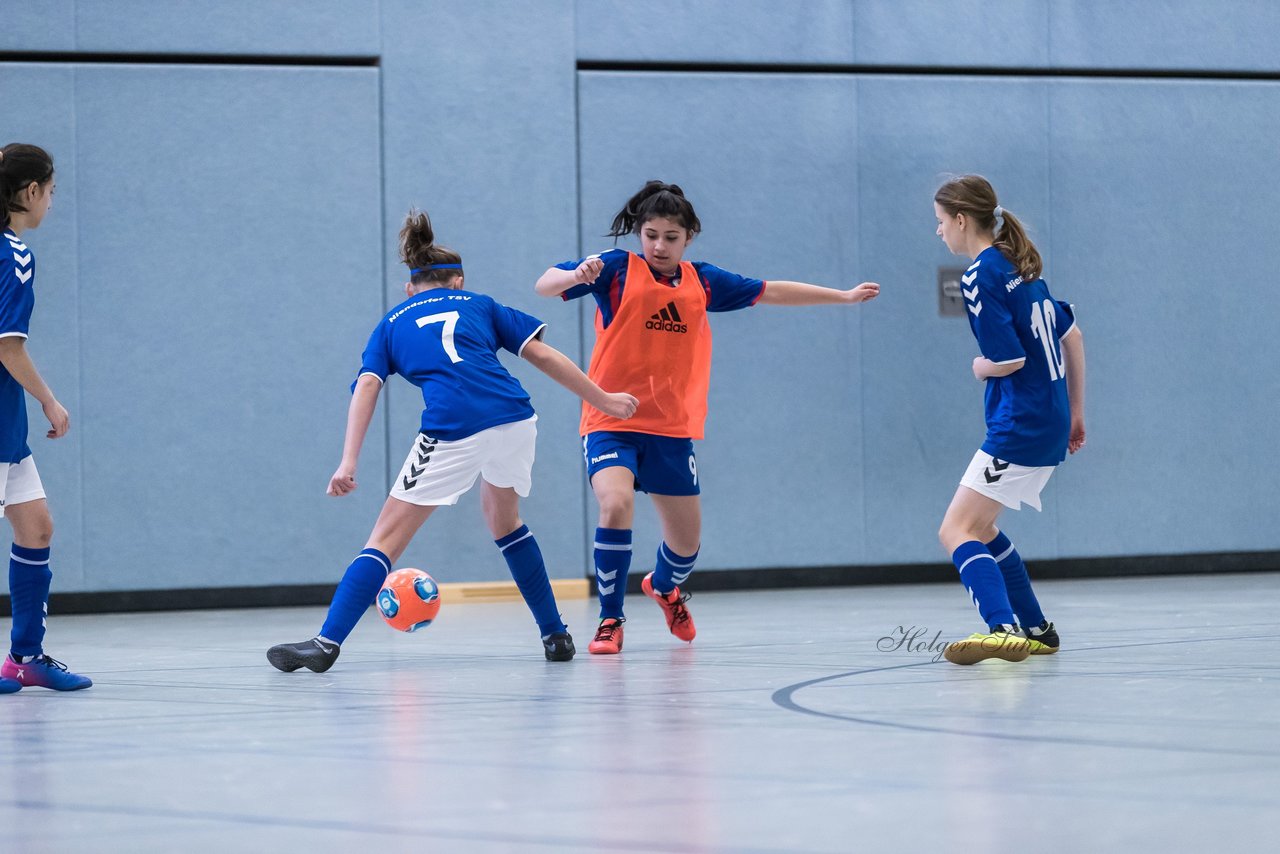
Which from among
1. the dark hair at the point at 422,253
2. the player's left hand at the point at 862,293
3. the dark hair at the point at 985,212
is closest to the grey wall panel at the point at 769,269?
the player's left hand at the point at 862,293

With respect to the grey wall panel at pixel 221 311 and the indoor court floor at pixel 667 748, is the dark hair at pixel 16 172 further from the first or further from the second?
the grey wall panel at pixel 221 311

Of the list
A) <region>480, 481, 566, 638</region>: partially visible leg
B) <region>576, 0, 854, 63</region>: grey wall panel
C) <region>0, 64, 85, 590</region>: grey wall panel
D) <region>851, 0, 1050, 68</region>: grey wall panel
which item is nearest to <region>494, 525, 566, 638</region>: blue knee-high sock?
A: <region>480, 481, 566, 638</region>: partially visible leg

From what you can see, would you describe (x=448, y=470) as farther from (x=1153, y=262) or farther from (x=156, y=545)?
(x=1153, y=262)

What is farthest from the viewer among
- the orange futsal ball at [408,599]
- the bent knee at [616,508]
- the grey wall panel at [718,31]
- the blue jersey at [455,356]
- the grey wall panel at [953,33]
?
the grey wall panel at [953,33]

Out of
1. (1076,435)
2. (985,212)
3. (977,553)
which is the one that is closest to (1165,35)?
(985,212)

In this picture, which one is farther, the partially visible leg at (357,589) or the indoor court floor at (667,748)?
the partially visible leg at (357,589)

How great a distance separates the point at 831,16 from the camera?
9.10 meters

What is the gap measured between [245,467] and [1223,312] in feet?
19.3

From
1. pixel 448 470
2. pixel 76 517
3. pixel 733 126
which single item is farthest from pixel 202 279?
pixel 448 470

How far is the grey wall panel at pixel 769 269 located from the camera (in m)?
8.95

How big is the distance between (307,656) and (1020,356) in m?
2.52

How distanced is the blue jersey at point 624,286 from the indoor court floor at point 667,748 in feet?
4.22

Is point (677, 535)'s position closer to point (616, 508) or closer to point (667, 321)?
point (616, 508)

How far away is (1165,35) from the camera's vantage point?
9.49 metres
